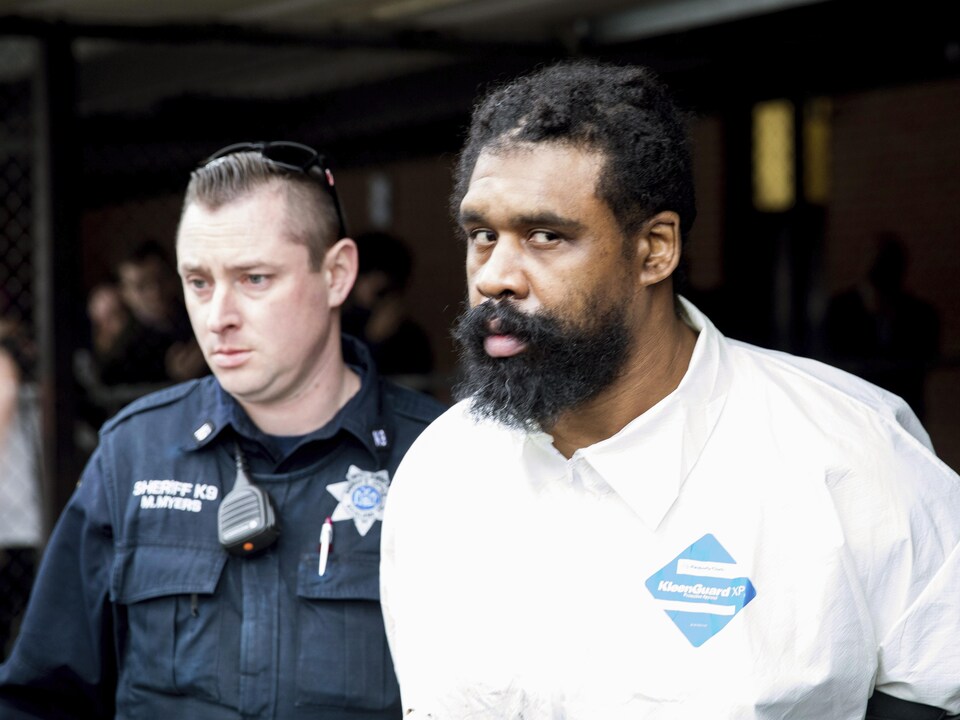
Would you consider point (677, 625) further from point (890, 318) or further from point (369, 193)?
point (369, 193)

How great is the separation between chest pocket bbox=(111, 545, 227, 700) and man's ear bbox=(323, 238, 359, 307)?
604mm

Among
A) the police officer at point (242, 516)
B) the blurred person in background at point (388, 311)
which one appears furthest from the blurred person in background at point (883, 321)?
the police officer at point (242, 516)

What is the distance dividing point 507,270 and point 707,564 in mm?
563

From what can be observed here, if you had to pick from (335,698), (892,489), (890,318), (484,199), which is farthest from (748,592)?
(890,318)

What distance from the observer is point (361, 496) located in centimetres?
268

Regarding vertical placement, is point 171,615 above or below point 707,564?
below

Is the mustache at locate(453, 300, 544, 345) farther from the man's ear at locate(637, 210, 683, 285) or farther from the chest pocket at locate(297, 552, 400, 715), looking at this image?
the chest pocket at locate(297, 552, 400, 715)

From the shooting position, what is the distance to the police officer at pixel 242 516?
257cm

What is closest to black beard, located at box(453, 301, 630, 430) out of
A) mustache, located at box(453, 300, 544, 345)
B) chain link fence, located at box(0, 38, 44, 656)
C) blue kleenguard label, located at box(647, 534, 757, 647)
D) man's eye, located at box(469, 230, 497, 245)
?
mustache, located at box(453, 300, 544, 345)

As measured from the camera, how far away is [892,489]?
2.00 meters

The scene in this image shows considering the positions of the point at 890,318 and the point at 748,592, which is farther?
the point at 890,318

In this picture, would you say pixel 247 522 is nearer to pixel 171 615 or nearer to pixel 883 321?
pixel 171 615

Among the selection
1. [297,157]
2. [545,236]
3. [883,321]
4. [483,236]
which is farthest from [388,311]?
[545,236]

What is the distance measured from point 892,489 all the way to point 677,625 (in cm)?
40
